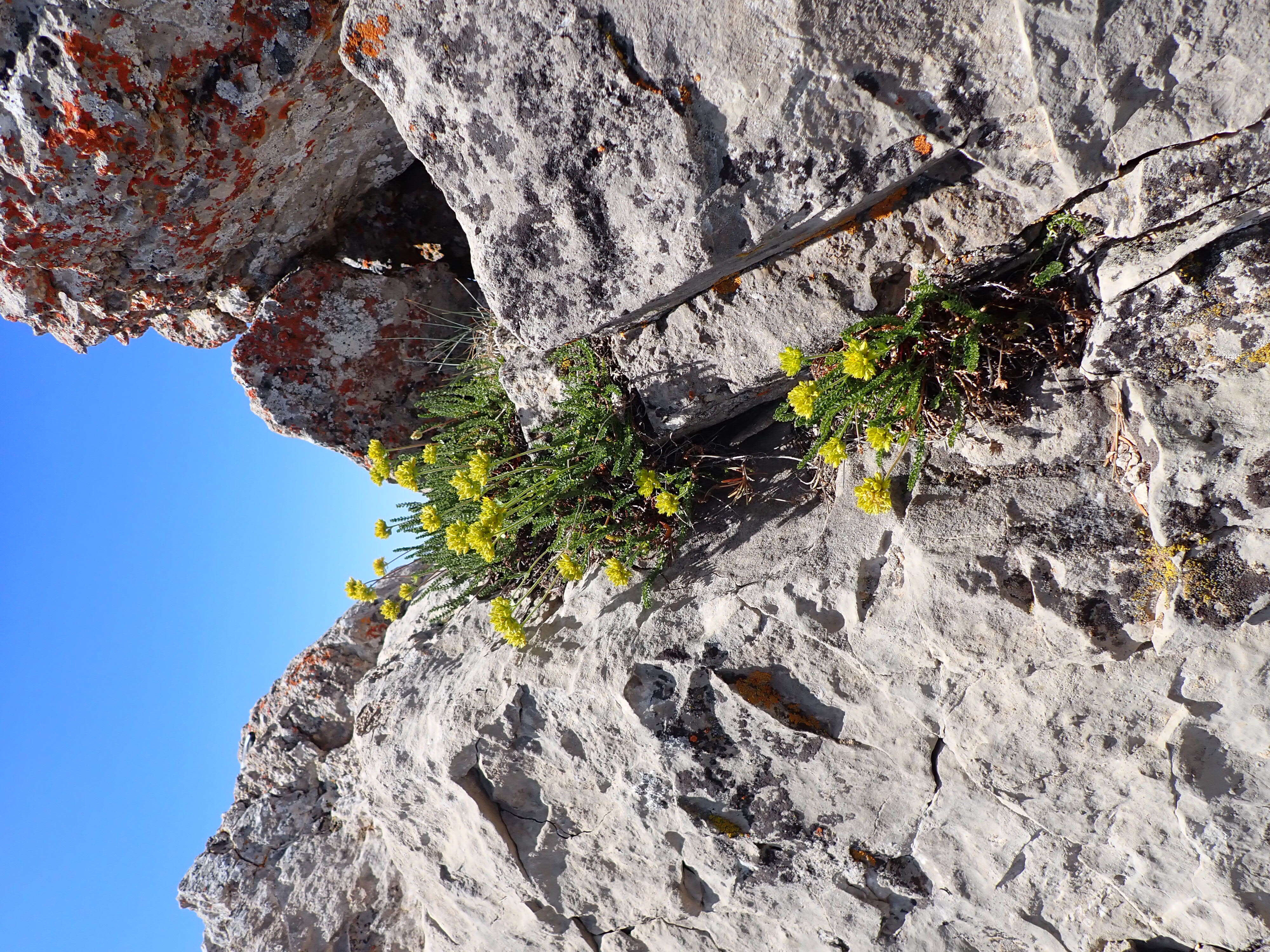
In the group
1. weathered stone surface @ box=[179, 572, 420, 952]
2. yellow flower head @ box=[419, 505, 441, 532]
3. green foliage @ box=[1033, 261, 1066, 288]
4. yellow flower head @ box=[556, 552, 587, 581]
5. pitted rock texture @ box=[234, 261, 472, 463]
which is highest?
pitted rock texture @ box=[234, 261, 472, 463]

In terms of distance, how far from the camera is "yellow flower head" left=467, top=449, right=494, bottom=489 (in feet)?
13.7

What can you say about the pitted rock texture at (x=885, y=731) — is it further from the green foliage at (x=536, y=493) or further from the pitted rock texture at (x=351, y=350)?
the pitted rock texture at (x=351, y=350)

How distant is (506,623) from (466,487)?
823 millimetres

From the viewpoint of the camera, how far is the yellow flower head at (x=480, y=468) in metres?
4.16

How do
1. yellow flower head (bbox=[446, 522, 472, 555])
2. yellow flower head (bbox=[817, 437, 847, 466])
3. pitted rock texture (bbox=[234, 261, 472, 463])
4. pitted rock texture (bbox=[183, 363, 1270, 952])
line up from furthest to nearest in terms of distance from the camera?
pitted rock texture (bbox=[234, 261, 472, 463]) < yellow flower head (bbox=[446, 522, 472, 555]) < yellow flower head (bbox=[817, 437, 847, 466]) < pitted rock texture (bbox=[183, 363, 1270, 952])

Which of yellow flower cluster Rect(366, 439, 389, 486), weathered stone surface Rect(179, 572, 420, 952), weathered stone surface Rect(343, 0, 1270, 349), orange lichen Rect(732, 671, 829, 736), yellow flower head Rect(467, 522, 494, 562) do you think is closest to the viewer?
weathered stone surface Rect(343, 0, 1270, 349)

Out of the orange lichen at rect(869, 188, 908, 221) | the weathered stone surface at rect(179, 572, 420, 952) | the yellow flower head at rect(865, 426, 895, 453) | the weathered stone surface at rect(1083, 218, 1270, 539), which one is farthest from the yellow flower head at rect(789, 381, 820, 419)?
the weathered stone surface at rect(179, 572, 420, 952)

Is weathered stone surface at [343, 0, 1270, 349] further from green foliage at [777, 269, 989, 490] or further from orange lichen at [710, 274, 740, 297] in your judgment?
green foliage at [777, 269, 989, 490]

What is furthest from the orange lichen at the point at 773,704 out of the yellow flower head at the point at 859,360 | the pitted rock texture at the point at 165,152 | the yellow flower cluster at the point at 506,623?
the pitted rock texture at the point at 165,152

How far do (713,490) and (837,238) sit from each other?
167 cm

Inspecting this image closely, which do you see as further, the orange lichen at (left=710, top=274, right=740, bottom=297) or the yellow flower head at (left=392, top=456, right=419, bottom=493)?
the yellow flower head at (left=392, top=456, right=419, bottom=493)

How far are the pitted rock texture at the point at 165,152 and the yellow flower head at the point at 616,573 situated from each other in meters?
2.97

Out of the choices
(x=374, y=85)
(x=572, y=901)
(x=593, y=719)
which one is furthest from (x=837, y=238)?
(x=572, y=901)

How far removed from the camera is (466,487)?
4.16 metres
